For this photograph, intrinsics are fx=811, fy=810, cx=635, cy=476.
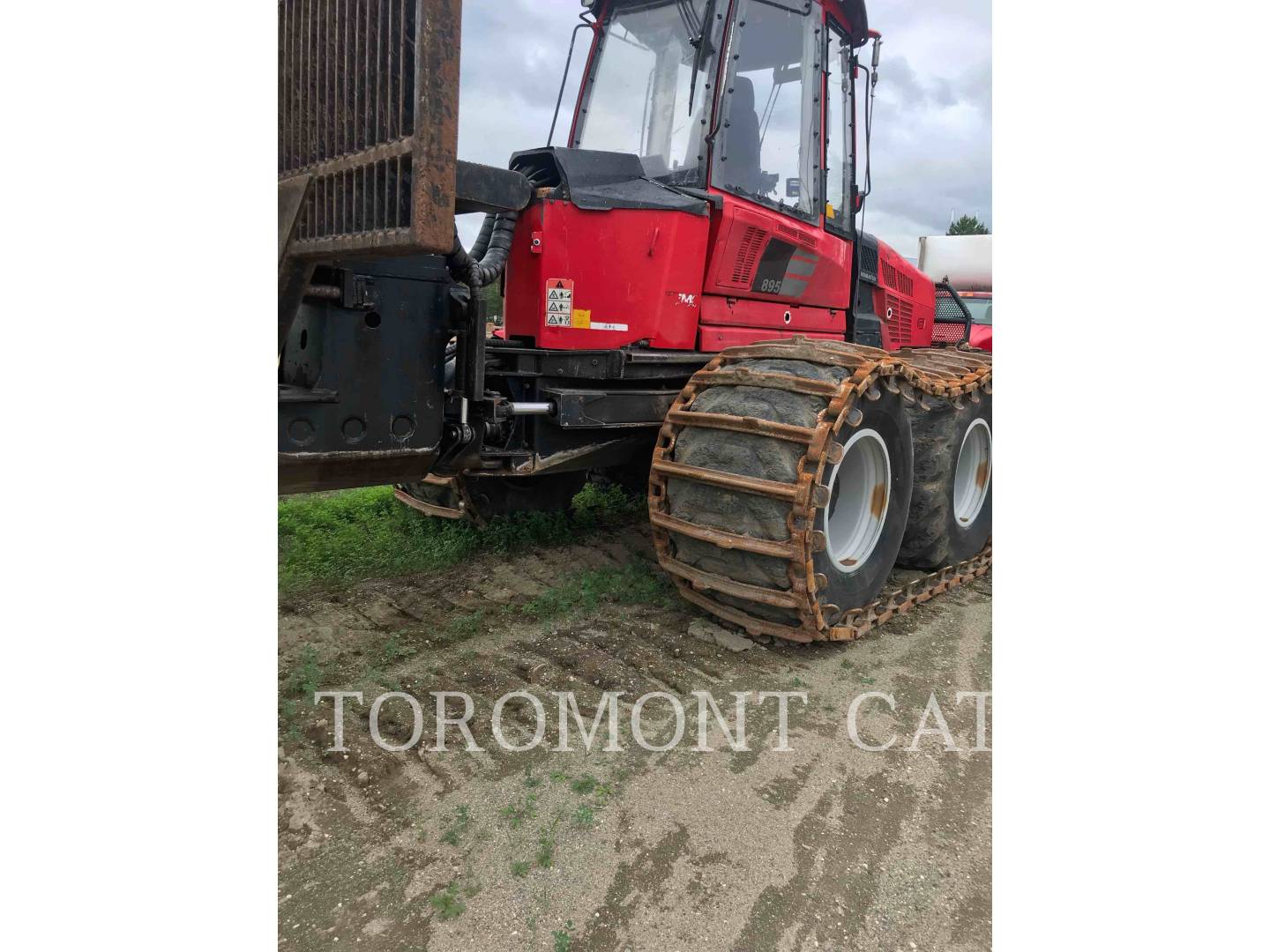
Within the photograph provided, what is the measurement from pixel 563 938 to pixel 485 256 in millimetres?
2329

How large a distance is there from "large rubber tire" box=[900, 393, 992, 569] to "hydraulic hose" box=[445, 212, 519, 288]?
83.6 inches

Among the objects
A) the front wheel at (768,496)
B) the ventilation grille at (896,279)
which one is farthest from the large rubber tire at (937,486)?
the ventilation grille at (896,279)

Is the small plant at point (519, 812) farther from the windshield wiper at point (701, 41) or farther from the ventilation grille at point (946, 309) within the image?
the ventilation grille at point (946, 309)

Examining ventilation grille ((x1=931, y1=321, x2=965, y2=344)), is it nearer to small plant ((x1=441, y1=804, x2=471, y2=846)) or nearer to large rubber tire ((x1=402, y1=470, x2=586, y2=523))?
large rubber tire ((x1=402, y1=470, x2=586, y2=523))

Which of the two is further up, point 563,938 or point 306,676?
point 306,676

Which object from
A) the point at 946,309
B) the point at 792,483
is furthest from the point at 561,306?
the point at 946,309

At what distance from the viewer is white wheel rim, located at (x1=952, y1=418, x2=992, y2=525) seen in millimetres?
Result: 4660

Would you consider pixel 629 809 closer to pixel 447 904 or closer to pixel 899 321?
pixel 447 904

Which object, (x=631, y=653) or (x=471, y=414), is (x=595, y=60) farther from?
(x=631, y=653)

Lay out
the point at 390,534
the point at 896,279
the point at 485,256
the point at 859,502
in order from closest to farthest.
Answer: the point at 485,256, the point at 859,502, the point at 390,534, the point at 896,279

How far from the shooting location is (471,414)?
298cm

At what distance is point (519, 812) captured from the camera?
221 centimetres
